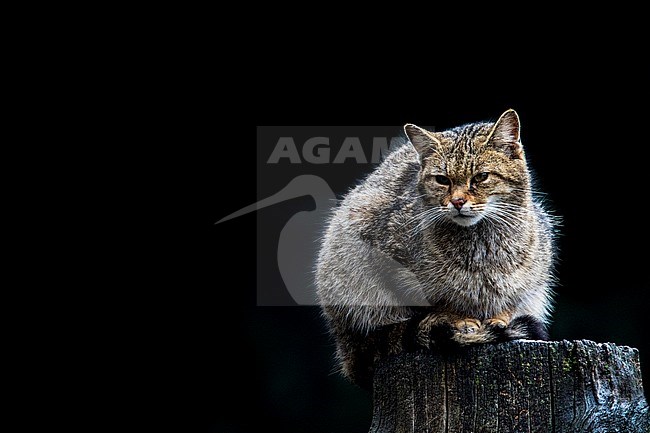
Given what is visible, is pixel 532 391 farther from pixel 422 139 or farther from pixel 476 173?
pixel 422 139

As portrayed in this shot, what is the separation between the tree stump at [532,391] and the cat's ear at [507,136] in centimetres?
105

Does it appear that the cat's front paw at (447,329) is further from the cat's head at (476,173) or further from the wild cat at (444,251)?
the cat's head at (476,173)

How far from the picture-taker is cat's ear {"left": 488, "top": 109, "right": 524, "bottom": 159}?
3609 millimetres

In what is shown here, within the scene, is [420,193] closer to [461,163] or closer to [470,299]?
[461,163]

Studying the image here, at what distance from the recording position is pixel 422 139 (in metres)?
3.81

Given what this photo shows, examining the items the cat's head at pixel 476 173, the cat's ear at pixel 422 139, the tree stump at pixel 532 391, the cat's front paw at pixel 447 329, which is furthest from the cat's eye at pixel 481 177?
the tree stump at pixel 532 391

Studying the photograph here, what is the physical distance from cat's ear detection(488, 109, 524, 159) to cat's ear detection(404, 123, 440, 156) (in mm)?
243

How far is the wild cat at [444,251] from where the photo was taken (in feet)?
11.9

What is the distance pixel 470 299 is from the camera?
12.1 feet

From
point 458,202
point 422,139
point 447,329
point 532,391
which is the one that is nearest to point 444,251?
point 458,202

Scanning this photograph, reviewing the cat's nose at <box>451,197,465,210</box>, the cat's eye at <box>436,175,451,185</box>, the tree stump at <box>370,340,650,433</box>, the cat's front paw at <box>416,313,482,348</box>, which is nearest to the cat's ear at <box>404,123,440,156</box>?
the cat's eye at <box>436,175,451,185</box>

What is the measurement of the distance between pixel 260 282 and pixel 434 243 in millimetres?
3923

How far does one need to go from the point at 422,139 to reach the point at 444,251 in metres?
0.50

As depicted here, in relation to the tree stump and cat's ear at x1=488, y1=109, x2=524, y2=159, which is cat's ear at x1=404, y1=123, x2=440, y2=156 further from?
the tree stump
